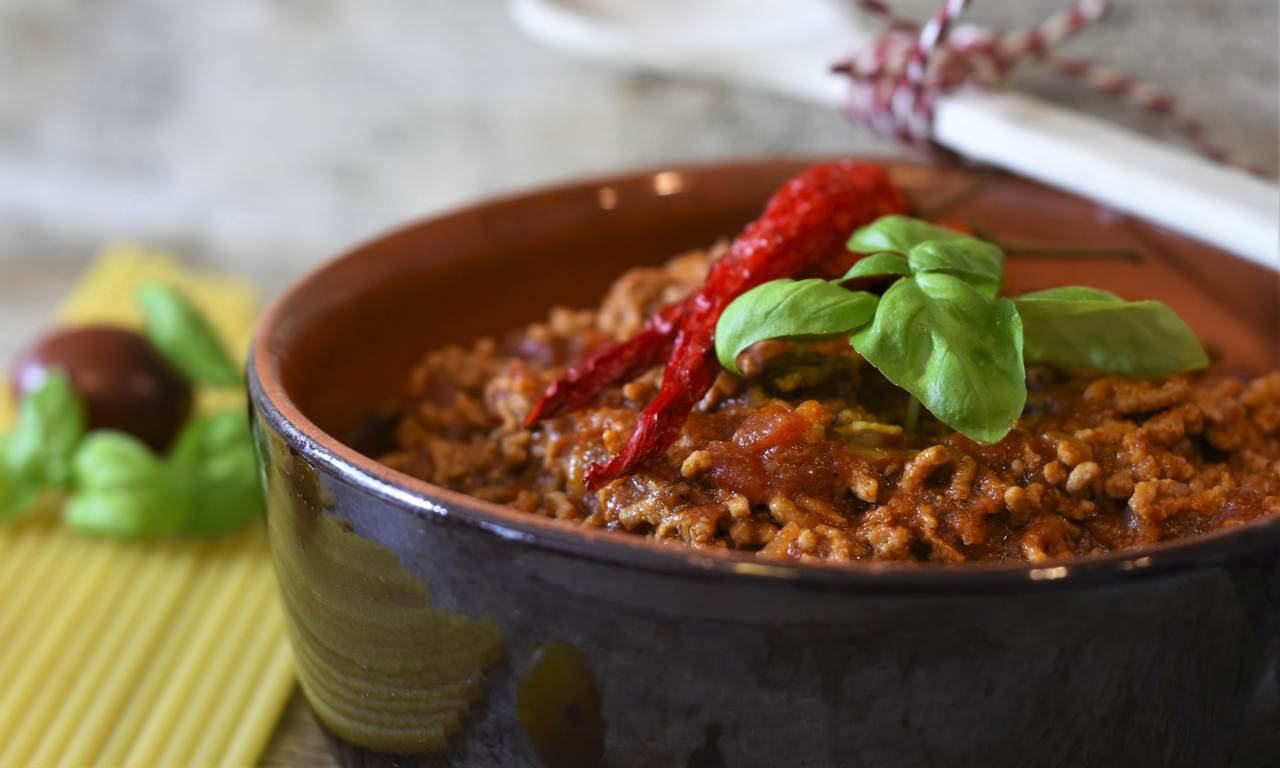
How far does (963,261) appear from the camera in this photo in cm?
111

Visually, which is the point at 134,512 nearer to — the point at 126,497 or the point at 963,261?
the point at 126,497

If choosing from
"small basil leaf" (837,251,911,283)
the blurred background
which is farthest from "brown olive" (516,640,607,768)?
the blurred background

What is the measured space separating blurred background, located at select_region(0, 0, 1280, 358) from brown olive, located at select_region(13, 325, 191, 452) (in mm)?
627

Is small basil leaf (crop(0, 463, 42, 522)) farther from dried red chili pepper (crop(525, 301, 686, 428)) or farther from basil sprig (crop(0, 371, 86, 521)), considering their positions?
dried red chili pepper (crop(525, 301, 686, 428))

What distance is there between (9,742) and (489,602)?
30.3 inches

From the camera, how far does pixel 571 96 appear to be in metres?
2.62

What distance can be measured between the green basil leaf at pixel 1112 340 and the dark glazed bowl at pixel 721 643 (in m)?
0.30

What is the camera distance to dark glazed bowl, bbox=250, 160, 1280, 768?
846 millimetres

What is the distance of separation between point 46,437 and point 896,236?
→ 4.27 feet

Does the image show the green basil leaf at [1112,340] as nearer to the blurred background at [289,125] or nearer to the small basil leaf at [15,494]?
the blurred background at [289,125]

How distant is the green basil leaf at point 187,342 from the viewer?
6.79 ft

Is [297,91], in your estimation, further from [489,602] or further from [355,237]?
[489,602]

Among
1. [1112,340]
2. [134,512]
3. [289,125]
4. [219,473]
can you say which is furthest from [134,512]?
[289,125]

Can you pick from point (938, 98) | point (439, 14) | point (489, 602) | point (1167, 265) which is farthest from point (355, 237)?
point (489, 602)
